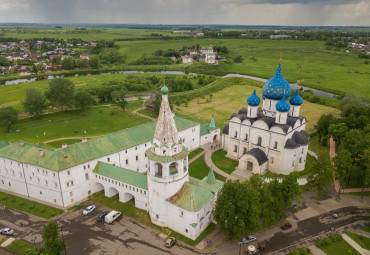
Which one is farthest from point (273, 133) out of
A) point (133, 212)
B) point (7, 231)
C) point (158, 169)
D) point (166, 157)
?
point (7, 231)

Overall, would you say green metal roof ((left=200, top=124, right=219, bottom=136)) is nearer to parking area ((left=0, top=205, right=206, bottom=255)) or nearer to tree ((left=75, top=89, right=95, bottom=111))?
parking area ((left=0, top=205, right=206, bottom=255))

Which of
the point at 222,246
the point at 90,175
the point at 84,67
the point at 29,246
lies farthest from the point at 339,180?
the point at 84,67

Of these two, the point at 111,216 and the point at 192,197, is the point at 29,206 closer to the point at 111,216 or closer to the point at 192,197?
the point at 111,216

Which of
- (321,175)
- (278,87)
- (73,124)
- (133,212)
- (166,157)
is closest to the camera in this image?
(166,157)

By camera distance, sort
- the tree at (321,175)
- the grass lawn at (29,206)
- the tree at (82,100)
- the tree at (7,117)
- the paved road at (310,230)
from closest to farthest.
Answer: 1. the paved road at (310,230)
2. the grass lawn at (29,206)
3. the tree at (321,175)
4. the tree at (7,117)
5. the tree at (82,100)

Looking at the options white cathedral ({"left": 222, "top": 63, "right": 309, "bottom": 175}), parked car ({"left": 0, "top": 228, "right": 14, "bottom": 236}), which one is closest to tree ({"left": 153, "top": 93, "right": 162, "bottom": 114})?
white cathedral ({"left": 222, "top": 63, "right": 309, "bottom": 175})

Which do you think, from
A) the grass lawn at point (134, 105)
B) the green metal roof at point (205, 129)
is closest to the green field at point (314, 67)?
the grass lawn at point (134, 105)

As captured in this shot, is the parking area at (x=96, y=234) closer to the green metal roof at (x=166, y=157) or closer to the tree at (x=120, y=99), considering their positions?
the green metal roof at (x=166, y=157)

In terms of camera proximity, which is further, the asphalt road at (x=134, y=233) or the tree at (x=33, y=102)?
the tree at (x=33, y=102)
